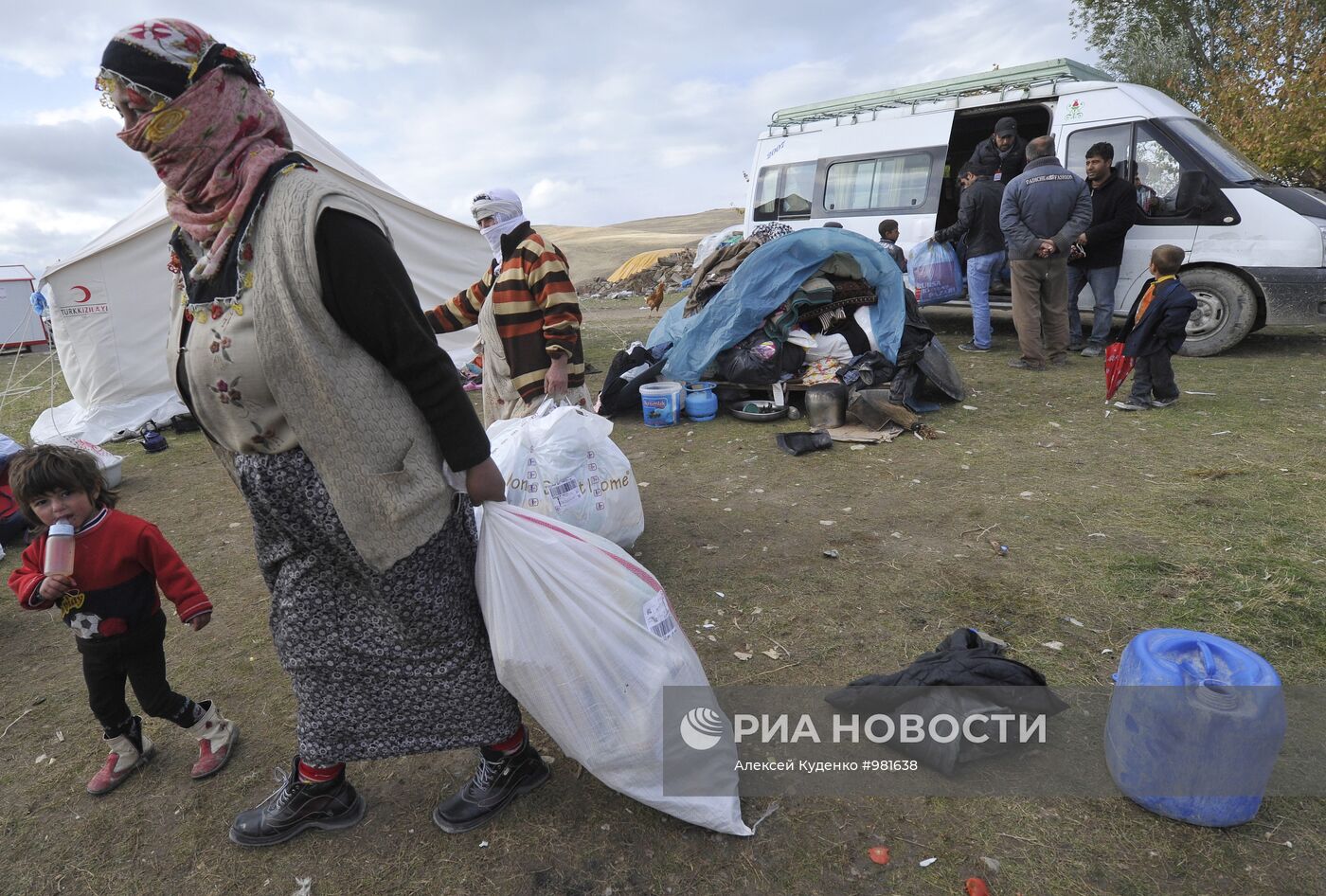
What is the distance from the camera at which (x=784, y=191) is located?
9.56 meters

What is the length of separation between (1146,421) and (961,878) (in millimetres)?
4291

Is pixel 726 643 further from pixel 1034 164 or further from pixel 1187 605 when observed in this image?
pixel 1034 164

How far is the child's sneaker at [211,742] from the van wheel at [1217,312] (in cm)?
739

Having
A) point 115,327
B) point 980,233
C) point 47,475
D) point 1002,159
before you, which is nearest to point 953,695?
point 47,475

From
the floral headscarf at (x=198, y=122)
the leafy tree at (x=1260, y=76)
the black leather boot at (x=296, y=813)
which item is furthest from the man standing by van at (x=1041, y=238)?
the leafy tree at (x=1260, y=76)

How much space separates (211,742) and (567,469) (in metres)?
1.52

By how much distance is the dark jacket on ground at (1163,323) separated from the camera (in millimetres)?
4835

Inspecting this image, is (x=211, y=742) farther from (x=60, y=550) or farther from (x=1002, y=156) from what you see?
(x=1002, y=156)

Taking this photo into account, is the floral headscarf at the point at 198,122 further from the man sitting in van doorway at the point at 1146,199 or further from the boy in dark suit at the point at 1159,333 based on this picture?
the man sitting in van doorway at the point at 1146,199

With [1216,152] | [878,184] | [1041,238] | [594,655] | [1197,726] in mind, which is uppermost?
[878,184]

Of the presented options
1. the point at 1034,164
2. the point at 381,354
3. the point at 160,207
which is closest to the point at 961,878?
the point at 381,354

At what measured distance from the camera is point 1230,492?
11.8ft

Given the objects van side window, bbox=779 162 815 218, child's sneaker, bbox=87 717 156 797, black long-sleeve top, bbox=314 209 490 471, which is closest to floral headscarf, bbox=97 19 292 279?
black long-sleeve top, bbox=314 209 490 471

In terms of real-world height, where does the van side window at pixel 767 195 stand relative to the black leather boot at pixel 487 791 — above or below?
above
